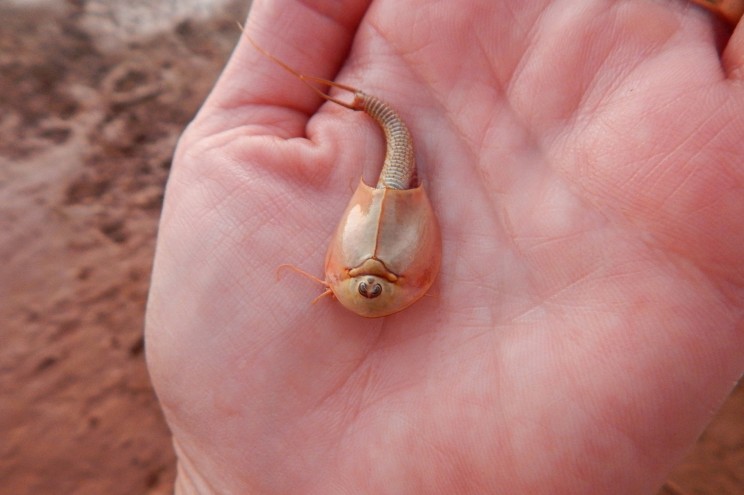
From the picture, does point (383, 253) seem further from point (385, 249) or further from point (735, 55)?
point (735, 55)

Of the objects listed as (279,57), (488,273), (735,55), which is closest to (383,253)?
(488,273)

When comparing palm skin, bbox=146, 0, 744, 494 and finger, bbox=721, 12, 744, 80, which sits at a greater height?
finger, bbox=721, 12, 744, 80

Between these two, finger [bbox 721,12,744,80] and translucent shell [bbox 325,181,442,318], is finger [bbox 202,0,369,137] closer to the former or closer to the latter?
translucent shell [bbox 325,181,442,318]

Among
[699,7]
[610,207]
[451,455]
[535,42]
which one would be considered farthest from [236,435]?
[699,7]

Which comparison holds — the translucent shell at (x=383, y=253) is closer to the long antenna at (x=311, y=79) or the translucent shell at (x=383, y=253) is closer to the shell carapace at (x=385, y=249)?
the shell carapace at (x=385, y=249)

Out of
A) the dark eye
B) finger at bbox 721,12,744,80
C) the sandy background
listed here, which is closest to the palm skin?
finger at bbox 721,12,744,80

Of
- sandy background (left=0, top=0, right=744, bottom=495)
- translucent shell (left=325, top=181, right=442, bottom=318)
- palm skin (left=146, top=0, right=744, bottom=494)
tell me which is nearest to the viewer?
palm skin (left=146, top=0, right=744, bottom=494)

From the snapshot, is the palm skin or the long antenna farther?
the long antenna

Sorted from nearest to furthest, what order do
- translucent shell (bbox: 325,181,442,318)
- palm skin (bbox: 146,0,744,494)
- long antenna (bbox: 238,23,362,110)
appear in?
1. palm skin (bbox: 146,0,744,494)
2. translucent shell (bbox: 325,181,442,318)
3. long antenna (bbox: 238,23,362,110)
